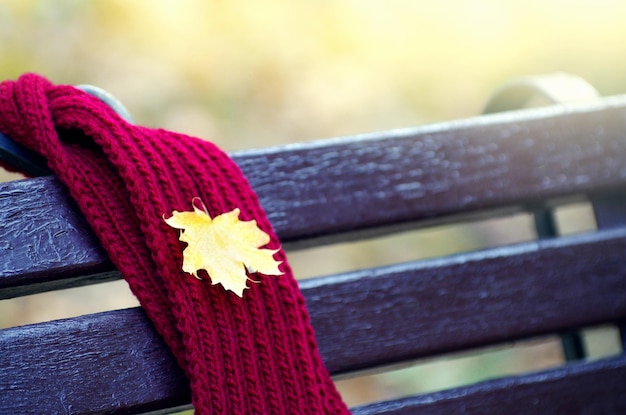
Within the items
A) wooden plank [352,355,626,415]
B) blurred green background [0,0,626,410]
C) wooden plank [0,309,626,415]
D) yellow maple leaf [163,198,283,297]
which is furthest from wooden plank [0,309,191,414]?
blurred green background [0,0,626,410]

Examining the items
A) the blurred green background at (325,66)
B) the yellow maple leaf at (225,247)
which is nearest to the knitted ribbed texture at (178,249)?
the yellow maple leaf at (225,247)

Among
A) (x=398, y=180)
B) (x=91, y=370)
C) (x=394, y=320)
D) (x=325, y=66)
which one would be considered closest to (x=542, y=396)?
(x=394, y=320)

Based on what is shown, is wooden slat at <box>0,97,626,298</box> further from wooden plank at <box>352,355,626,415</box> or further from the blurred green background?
the blurred green background

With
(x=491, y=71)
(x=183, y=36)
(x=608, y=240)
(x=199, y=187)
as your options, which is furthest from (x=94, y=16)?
(x=608, y=240)

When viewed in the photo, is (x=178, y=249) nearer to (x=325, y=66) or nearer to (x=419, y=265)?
(x=419, y=265)

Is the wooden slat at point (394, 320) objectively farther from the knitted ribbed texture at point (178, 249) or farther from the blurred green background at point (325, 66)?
the blurred green background at point (325, 66)

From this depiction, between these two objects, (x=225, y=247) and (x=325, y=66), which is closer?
(x=225, y=247)

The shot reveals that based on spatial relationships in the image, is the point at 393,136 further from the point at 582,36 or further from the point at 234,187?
the point at 582,36
